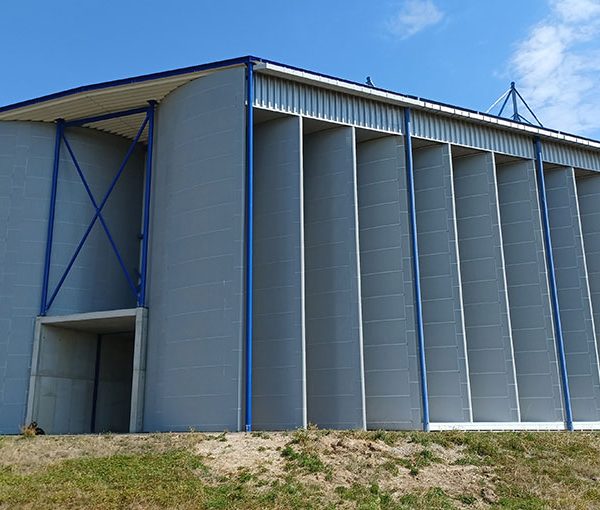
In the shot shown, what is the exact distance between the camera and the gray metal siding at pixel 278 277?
930 inches

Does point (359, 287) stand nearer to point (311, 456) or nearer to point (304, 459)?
point (311, 456)

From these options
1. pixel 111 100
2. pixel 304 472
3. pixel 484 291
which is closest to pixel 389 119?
pixel 484 291

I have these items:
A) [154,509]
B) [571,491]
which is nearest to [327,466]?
[154,509]

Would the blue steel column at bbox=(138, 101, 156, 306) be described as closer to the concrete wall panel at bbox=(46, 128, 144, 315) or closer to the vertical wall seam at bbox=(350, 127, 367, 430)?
the concrete wall panel at bbox=(46, 128, 144, 315)

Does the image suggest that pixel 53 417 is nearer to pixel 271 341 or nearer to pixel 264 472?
pixel 271 341

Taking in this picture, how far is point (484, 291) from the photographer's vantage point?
28703 mm

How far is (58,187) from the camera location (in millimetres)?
29906

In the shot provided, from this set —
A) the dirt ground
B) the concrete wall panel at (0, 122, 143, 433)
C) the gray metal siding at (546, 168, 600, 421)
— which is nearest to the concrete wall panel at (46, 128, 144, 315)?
the concrete wall panel at (0, 122, 143, 433)

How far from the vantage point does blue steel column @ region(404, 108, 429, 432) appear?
2517 centimetres

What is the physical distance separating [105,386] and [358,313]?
12705 mm

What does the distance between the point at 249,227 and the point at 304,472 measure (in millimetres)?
9711

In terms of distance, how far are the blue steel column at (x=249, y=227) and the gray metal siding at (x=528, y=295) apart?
12.6m

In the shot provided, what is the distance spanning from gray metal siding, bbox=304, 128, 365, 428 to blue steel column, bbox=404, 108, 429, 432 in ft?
8.37

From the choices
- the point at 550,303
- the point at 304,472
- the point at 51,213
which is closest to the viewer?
the point at 304,472
